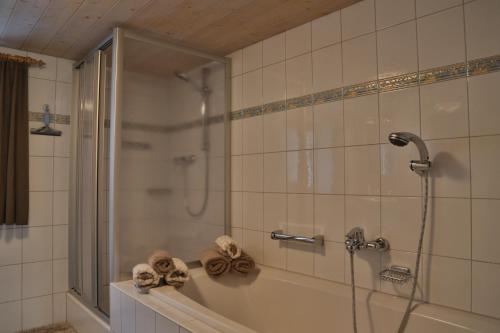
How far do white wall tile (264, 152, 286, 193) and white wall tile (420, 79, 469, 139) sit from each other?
2.89 feet

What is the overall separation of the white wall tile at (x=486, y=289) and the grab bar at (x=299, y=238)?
0.74 meters

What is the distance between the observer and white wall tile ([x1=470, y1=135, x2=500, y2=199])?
4.56ft

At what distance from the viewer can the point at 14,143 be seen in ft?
7.97

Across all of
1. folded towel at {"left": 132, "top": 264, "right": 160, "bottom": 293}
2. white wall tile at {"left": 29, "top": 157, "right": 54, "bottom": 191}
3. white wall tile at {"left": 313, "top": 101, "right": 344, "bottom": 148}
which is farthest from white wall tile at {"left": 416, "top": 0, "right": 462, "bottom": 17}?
white wall tile at {"left": 29, "top": 157, "right": 54, "bottom": 191}

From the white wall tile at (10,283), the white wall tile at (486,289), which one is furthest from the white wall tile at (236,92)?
the white wall tile at (10,283)

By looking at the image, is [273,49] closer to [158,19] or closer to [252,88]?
[252,88]

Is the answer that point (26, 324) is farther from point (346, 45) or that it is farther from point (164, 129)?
point (346, 45)

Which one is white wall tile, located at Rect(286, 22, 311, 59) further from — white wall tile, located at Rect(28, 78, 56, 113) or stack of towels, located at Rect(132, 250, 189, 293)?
white wall tile, located at Rect(28, 78, 56, 113)

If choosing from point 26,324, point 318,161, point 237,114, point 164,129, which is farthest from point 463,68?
point 26,324

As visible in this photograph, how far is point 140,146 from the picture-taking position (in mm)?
2154

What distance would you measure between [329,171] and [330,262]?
51 centimetres

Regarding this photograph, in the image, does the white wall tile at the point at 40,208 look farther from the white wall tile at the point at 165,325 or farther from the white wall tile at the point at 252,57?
the white wall tile at the point at 252,57

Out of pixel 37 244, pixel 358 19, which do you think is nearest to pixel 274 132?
pixel 358 19

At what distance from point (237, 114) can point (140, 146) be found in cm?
77
